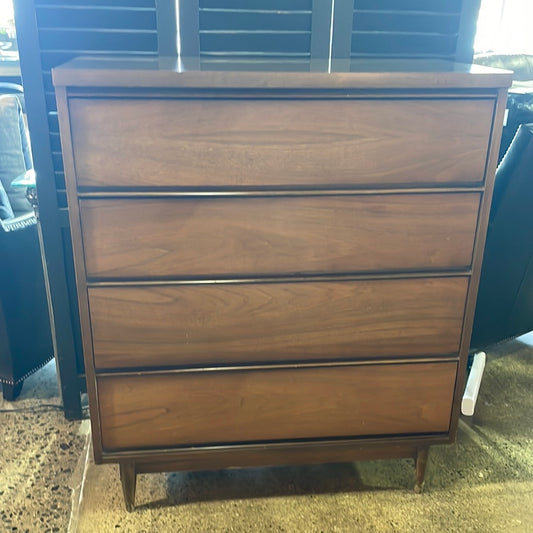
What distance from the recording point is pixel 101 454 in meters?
1.40

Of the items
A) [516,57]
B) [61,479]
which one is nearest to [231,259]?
[61,479]

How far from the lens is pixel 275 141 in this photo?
117 cm

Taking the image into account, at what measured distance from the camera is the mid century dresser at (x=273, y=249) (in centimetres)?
114

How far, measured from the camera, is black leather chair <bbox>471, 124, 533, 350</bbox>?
1.63 metres

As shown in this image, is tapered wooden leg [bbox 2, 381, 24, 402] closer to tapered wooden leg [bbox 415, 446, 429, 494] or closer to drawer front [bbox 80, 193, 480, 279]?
drawer front [bbox 80, 193, 480, 279]

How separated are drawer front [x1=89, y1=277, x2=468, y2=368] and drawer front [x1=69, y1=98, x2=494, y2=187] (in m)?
0.25

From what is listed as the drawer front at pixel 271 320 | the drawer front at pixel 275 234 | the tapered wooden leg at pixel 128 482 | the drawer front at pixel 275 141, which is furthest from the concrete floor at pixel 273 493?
the drawer front at pixel 275 141

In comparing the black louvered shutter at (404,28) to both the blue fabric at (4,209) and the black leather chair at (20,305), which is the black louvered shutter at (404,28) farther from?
the blue fabric at (4,209)

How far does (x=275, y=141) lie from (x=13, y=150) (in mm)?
1874

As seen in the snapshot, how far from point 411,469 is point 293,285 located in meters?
0.78

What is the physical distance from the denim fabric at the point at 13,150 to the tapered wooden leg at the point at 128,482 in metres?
1.47

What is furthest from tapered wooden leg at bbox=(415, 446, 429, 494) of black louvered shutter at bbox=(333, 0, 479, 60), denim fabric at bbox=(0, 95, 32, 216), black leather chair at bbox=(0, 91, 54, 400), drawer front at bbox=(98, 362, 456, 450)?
denim fabric at bbox=(0, 95, 32, 216)

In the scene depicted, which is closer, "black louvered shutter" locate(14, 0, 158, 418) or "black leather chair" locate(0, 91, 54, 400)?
"black louvered shutter" locate(14, 0, 158, 418)

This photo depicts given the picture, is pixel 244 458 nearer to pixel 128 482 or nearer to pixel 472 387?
pixel 128 482
